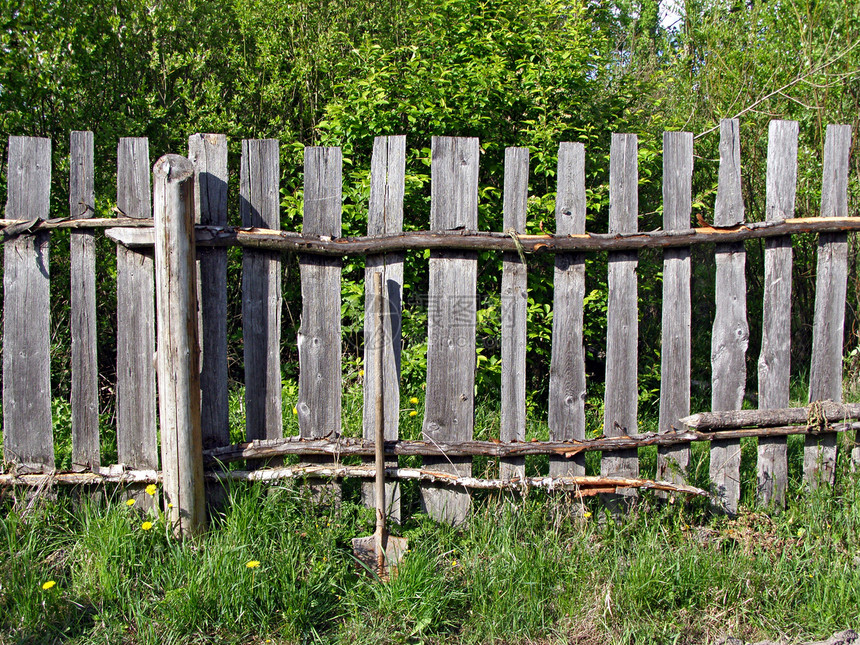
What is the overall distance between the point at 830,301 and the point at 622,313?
1.19 metres

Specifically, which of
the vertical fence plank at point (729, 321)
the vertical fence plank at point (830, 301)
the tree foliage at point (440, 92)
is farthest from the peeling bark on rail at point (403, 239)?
the tree foliage at point (440, 92)

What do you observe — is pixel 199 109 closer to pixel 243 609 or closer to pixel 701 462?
pixel 243 609

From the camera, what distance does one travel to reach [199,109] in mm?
5027

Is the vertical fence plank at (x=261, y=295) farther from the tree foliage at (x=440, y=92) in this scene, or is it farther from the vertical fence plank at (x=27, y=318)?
the tree foliage at (x=440, y=92)

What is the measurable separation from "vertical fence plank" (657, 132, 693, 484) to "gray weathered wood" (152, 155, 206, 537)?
218cm

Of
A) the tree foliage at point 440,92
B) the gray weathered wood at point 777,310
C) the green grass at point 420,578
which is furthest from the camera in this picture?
the tree foliage at point 440,92

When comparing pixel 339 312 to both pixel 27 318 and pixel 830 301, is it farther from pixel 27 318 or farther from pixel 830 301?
pixel 830 301

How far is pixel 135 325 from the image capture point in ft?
9.44

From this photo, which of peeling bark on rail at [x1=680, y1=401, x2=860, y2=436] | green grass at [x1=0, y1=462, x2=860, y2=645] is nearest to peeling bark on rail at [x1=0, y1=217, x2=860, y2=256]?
peeling bark on rail at [x1=680, y1=401, x2=860, y2=436]

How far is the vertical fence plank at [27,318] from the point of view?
9.30ft

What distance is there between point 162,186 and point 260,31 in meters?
3.44

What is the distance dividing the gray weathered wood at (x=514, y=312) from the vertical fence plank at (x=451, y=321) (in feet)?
0.51

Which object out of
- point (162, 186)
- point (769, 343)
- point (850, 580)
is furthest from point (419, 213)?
point (850, 580)

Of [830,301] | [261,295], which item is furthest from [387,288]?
[830,301]
